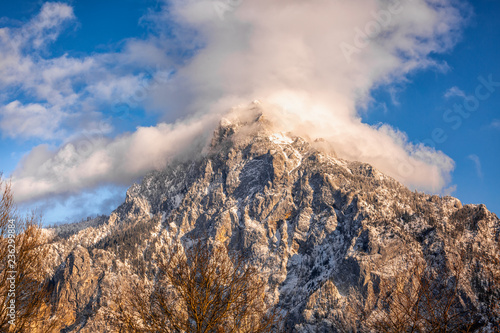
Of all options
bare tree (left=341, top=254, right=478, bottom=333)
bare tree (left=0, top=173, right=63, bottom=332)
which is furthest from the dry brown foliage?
bare tree (left=0, top=173, right=63, bottom=332)

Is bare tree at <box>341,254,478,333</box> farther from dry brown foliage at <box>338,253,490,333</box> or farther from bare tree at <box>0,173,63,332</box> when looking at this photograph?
bare tree at <box>0,173,63,332</box>

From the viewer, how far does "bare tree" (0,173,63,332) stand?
74.8 ft

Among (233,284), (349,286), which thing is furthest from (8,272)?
(349,286)

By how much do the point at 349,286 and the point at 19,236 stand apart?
178 metres

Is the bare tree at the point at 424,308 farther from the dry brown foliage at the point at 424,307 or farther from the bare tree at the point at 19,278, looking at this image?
the bare tree at the point at 19,278

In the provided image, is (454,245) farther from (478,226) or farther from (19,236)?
(19,236)

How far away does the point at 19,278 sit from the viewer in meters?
23.8

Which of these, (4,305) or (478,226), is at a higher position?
(478,226)

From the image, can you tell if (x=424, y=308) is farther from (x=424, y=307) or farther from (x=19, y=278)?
(x=19, y=278)

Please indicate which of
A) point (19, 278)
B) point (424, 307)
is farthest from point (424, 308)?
point (19, 278)

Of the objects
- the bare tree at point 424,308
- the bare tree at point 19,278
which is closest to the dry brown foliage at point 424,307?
the bare tree at point 424,308

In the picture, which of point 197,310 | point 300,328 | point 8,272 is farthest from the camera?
point 300,328

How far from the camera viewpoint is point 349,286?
179m

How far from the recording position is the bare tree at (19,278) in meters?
22.8
